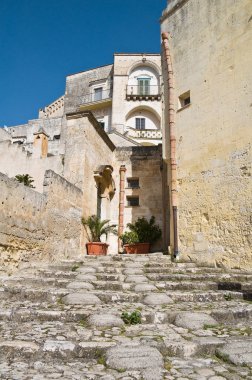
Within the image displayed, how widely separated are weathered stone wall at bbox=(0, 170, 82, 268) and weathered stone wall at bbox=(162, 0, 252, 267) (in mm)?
3274

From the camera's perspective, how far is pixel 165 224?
12320mm

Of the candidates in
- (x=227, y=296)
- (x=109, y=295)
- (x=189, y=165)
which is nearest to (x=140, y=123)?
(x=189, y=165)

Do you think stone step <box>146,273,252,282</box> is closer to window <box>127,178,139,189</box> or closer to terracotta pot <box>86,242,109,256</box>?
terracotta pot <box>86,242,109,256</box>

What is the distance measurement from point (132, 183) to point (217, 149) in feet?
22.1

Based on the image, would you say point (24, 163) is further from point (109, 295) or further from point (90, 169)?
point (109, 295)

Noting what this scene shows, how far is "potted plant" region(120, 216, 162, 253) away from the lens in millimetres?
12359

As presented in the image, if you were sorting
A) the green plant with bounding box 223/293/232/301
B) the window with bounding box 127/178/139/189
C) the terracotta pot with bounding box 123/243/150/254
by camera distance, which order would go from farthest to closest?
the window with bounding box 127/178/139/189 → the terracotta pot with bounding box 123/243/150/254 → the green plant with bounding box 223/293/232/301

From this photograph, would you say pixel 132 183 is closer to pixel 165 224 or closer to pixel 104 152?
pixel 104 152

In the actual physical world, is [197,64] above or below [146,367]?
above

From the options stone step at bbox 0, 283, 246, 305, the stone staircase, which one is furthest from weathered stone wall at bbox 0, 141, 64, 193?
stone step at bbox 0, 283, 246, 305

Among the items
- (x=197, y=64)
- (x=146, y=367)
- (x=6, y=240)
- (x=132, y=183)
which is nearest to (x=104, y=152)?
(x=132, y=183)

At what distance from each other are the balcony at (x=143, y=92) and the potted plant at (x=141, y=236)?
20.2 meters

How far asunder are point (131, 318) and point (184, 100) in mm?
8100

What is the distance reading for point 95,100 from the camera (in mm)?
33688
